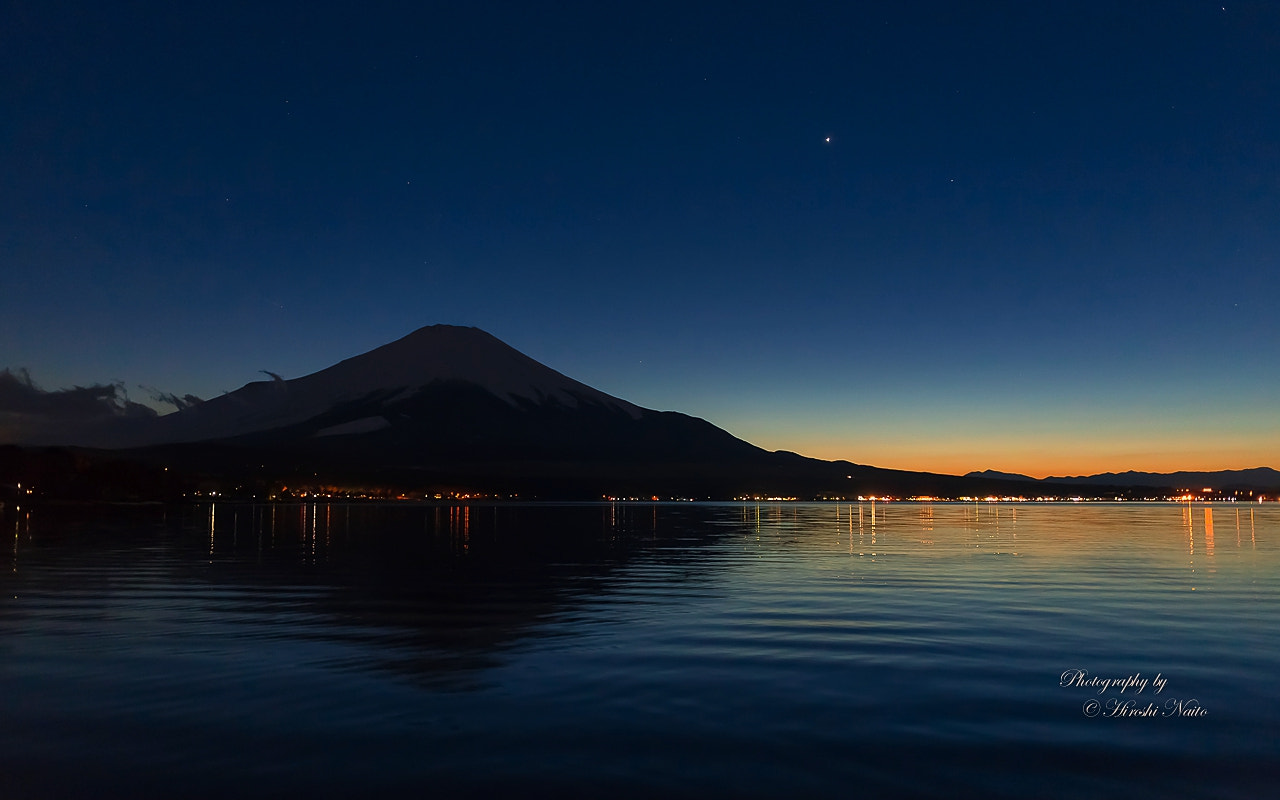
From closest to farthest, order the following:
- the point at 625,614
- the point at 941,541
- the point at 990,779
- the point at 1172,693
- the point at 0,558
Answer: the point at 990,779, the point at 1172,693, the point at 625,614, the point at 0,558, the point at 941,541

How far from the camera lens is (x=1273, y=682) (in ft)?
47.2

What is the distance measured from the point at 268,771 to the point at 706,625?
12.0 metres

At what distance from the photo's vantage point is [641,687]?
13.9m

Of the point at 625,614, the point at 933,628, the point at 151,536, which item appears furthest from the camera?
the point at 151,536

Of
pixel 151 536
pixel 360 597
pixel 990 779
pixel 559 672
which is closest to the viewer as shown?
pixel 990 779

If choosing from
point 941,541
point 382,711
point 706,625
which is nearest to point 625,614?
point 706,625

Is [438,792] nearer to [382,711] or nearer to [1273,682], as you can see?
[382,711]

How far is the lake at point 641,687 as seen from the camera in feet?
32.1

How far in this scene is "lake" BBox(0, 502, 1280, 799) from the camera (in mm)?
9781

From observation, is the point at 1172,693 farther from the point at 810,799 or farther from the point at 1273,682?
the point at 810,799

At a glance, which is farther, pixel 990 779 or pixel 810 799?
pixel 990 779

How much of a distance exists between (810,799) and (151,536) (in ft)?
208

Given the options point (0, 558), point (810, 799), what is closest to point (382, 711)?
point (810, 799)

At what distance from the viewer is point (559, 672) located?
1502cm
